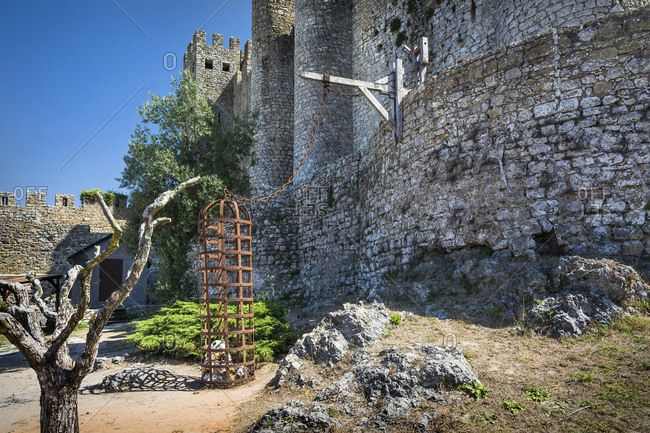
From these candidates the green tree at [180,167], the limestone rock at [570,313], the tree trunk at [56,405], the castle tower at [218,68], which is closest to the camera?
the tree trunk at [56,405]

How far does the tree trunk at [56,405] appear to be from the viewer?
429 cm

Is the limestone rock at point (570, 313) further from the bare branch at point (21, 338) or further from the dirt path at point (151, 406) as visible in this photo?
the bare branch at point (21, 338)

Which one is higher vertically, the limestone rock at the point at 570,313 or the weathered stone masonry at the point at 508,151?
the weathered stone masonry at the point at 508,151

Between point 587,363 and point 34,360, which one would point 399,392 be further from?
point 34,360

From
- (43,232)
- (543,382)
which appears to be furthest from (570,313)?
(43,232)

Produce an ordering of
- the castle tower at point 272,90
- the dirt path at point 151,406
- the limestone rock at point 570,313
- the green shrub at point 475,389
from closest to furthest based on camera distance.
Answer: the green shrub at point 475,389
the dirt path at point 151,406
the limestone rock at point 570,313
the castle tower at point 272,90

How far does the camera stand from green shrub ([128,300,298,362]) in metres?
8.95

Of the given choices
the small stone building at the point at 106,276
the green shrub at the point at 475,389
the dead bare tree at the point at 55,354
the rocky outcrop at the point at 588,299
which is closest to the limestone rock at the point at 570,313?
the rocky outcrop at the point at 588,299

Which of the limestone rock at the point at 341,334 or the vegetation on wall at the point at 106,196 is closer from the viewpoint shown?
the limestone rock at the point at 341,334

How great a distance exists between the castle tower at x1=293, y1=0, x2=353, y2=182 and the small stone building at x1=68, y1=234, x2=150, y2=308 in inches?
453

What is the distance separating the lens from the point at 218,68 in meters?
25.5

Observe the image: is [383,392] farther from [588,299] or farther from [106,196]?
[106,196]

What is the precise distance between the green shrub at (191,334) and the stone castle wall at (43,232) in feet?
60.8

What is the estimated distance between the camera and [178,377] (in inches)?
312
